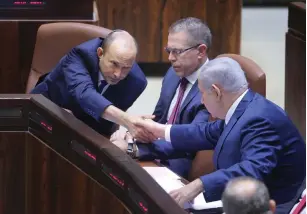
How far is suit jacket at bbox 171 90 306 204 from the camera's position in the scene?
3018 mm

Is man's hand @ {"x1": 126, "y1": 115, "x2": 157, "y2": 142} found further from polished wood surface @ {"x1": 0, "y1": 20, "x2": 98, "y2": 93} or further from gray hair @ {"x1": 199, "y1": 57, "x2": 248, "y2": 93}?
polished wood surface @ {"x1": 0, "y1": 20, "x2": 98, "y2": 93}

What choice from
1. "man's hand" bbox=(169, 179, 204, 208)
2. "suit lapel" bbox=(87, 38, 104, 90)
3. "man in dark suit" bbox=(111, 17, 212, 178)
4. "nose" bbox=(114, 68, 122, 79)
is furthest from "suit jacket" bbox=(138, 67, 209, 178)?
"man's hand" bbox=(169, 179, 204, 208)

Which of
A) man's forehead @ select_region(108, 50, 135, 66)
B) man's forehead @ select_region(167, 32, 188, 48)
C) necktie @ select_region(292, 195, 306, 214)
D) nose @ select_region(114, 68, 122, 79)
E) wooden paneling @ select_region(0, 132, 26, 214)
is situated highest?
man's forehead @ select_region(167, 32, 188, 48)

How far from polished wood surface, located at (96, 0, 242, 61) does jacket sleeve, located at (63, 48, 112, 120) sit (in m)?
2.42

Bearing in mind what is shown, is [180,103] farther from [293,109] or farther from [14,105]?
[293,109]

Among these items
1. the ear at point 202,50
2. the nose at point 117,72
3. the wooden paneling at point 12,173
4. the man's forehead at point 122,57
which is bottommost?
the wooden paneling at point 12,173

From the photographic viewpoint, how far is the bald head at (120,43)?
3793 mm

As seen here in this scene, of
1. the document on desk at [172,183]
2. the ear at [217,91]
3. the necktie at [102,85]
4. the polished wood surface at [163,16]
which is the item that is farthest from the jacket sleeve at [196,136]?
the polished wood surface at [163,16]

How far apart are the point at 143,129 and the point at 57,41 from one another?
1.00 metres

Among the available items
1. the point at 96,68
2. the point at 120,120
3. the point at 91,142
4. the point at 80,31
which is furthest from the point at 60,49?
the point at 91,142

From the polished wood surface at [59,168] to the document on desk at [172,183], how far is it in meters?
0.21

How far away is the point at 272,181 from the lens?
3105mm

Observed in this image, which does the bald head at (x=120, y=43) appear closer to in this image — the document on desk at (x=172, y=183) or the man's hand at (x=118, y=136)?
the man's hand at (x=118, y=136)

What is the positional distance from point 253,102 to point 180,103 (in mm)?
573
